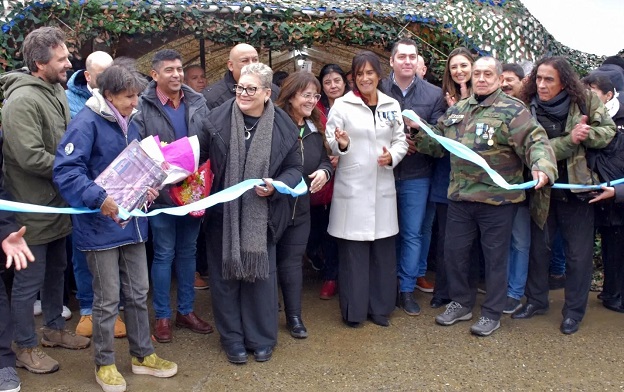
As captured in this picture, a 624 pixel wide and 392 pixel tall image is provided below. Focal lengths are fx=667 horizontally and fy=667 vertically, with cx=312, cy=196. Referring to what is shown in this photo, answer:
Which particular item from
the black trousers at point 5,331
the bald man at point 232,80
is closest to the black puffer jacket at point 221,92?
the bald man at point 232,80

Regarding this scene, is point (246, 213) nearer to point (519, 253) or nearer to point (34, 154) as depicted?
point (34, 154)

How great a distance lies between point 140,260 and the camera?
4012mm

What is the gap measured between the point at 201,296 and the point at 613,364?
3248 mm

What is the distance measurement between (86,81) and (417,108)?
8.25 ft

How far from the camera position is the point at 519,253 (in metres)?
5.17

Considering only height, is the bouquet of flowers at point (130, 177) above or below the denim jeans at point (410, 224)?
above

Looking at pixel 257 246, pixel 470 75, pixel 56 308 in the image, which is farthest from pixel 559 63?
pixel 56 308

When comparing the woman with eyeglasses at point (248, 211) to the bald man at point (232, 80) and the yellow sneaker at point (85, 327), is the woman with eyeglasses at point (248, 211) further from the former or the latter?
the yellow sneaker at point (85, 327)

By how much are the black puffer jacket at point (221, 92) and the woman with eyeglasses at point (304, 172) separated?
1.45 ft

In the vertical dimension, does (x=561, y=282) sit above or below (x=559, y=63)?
below

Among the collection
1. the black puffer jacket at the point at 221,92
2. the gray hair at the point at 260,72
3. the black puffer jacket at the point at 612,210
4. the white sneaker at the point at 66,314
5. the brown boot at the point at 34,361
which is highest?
the gray hair at the point at 260,72

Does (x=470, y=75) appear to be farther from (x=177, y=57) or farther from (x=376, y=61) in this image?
(x=177, y=57)

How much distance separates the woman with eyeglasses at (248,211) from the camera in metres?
4.20

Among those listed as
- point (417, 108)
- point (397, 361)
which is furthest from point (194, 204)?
point (417, 108)
